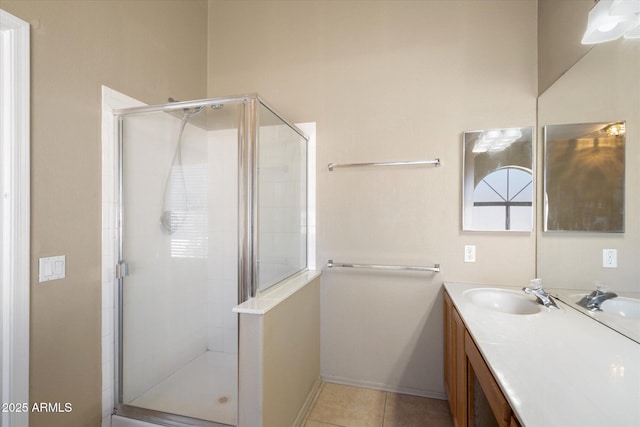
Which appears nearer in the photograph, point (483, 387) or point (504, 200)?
point (483, 387)

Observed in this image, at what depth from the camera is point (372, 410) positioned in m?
1.92

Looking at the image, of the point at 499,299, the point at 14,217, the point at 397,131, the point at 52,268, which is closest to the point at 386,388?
the point at 499,299

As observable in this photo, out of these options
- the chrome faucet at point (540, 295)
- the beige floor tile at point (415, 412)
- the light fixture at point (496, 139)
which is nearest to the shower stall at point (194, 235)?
the beige floor tile at point (415, 412)

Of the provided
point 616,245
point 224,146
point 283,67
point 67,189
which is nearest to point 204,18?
point 283,67

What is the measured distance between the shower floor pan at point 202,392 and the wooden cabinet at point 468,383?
120cm

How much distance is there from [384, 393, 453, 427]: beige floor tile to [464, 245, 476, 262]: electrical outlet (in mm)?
1017

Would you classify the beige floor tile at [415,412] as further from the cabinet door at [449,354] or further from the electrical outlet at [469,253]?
the electrical outlet at [469,253]

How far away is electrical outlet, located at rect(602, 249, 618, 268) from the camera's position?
4.29 feet

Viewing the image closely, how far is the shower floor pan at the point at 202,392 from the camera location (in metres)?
1.69

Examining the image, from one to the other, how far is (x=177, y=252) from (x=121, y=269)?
14.0 inches

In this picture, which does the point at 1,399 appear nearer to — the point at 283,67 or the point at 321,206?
the point at 321,206

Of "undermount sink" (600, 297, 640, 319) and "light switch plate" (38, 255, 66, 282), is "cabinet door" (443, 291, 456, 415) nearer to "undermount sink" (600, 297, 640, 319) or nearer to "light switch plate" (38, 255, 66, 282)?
"undermount sink" (600, 297, 640, 319)

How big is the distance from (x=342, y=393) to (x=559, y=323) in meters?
1.47

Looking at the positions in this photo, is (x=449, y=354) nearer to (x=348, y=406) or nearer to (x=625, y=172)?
(x=348, y=406)
